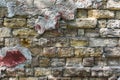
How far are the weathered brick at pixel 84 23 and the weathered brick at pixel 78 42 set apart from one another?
15cm

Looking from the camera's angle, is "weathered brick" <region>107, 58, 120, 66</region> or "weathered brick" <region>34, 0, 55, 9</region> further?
"weathered brick" <region>107, 58, 120, 66</region>

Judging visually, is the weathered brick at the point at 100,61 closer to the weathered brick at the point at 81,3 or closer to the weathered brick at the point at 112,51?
the weathered brick at the point at 112,51

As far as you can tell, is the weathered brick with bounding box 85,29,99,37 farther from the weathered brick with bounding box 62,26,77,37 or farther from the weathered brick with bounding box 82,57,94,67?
the weathered brick with bounding box 82,57,94,67

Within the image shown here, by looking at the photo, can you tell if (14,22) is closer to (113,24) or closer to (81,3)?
(81,3)

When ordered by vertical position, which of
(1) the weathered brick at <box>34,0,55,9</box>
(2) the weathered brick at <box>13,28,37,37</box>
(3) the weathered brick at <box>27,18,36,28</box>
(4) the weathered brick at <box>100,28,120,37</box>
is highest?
(1) the weathered brick at <box>34,0,55,9</box>

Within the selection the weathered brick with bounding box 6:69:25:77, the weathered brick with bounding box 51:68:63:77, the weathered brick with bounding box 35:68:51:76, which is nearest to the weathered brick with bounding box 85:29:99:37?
the weathered brick with bounding box 51:68:63:77

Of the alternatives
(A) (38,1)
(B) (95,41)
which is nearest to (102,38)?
(B) (95,41)

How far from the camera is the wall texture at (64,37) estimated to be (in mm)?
3211

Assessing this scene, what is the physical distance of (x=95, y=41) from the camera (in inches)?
129

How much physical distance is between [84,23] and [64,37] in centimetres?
27

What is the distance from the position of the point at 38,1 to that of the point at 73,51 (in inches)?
26.6

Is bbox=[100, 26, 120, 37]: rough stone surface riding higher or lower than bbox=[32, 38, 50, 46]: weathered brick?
higher

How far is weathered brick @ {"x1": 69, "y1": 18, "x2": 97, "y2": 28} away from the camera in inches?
127

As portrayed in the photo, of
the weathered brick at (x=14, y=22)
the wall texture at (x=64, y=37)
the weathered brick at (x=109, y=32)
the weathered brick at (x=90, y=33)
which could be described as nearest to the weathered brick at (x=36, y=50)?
the wall texture at (x=64, y=37)
